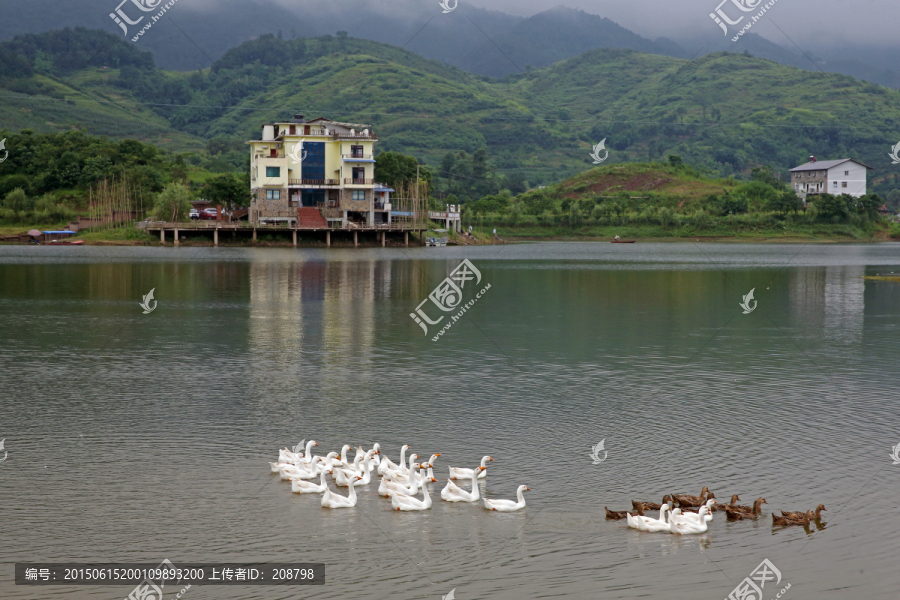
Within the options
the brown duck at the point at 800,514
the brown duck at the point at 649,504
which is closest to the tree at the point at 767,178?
the brown duck at the point at 800,514

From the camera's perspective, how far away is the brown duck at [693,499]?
47.9 ft

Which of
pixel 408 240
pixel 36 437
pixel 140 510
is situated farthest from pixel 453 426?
pixel 408 240

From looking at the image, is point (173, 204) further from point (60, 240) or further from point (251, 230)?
point (60, 240)

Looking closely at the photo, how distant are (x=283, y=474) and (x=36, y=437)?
6.28 m

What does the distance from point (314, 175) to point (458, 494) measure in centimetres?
9105

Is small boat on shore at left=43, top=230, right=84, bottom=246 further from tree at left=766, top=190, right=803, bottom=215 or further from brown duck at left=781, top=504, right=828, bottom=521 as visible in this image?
tree at left=766, top=190, right=803, bottom=215

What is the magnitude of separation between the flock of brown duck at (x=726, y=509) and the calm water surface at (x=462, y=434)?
0.60 ft

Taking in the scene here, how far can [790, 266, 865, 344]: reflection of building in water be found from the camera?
36.4m

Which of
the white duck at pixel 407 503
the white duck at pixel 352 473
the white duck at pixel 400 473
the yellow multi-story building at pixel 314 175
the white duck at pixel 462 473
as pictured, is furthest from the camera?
the yellow multi-story building at pixel 314 175

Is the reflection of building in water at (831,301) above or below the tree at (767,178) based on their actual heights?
below

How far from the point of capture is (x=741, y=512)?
1438 centimetres

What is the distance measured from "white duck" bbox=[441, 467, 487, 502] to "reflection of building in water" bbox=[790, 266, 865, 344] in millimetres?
22921

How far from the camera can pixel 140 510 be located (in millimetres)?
14461

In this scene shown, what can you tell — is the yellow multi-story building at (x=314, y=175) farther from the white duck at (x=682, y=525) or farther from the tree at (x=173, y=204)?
the white duck at (x=682, y=525)
